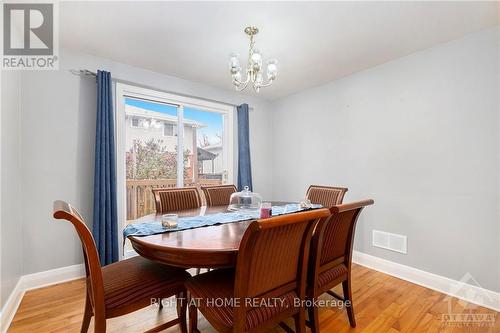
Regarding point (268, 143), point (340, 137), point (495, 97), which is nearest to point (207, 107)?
point (268, 143)

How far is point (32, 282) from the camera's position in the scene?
2262 mm

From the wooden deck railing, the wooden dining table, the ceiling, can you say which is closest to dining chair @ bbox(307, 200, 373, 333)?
the wooden dining table

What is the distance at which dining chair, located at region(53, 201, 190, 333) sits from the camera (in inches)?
45.2

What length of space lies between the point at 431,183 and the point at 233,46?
2.47 metres

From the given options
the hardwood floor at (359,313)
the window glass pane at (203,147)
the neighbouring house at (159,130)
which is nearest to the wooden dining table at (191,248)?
the hardwood floor at (359,313)

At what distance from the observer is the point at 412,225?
2506mm

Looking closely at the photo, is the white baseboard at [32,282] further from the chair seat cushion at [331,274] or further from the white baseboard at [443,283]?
the white baseboard at [443,283]

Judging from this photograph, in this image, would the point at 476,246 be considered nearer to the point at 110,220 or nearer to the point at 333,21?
the point at 333,21

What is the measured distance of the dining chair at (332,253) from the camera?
4.66 ft

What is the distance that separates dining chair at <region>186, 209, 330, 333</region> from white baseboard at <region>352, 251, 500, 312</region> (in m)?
1.85

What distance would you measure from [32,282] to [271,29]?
332cm

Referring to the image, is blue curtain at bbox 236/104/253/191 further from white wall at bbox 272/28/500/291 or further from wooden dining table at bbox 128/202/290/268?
wooden dining table at bbox 128/202/290/268

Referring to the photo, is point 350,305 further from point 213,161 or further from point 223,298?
point 213,161

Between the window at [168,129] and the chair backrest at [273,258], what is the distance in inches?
108
